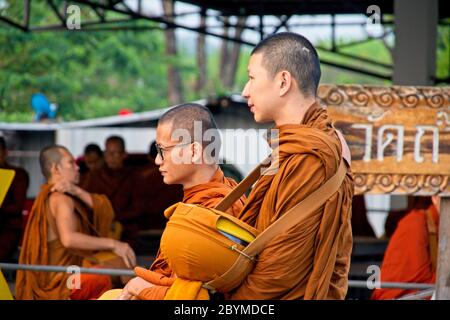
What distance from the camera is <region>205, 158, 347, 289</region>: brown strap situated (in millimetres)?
2814

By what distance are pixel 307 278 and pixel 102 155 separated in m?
9.01

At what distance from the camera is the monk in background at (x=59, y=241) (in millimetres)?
6621

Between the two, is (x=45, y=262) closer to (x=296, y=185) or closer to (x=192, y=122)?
(x=192, y=122)

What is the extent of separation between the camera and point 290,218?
2.82 meters

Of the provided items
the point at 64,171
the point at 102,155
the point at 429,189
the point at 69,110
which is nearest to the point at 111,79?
the point at 69,110

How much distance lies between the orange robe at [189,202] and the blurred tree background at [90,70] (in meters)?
17.2

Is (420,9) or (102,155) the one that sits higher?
(420,9)

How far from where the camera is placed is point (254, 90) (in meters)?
3.01

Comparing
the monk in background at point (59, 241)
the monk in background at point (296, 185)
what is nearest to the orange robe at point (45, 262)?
the monk in background at point (59, 241)

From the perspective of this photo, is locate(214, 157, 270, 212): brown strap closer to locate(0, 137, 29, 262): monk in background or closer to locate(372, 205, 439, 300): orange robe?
locate(372, 205, 439, 300): orange robe

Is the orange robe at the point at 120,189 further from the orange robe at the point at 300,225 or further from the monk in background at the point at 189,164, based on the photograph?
the orange robe at the point at 300,225

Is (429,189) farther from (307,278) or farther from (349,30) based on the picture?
(349,30)

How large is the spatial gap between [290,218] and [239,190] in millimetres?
299

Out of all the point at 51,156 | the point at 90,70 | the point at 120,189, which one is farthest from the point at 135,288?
the point at 90,70
